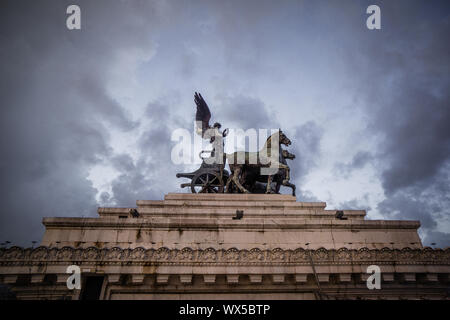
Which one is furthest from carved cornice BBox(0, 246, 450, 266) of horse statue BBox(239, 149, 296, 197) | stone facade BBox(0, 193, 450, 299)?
horse statue BBox(239, 149, 296, 197)

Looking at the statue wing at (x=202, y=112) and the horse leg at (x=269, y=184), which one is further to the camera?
the statue wing at (x=202, y=112)

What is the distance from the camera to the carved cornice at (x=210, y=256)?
21.5 feet

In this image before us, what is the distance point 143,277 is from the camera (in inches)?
259

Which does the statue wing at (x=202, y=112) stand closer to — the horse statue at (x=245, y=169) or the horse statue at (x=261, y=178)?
the horse statue at (x=245, y=169)

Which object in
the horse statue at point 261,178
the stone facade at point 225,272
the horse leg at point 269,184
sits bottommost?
the stone facade at point 225,272

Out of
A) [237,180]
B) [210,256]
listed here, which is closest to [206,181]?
[237,180]

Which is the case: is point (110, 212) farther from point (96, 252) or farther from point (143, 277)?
point (143, 277)

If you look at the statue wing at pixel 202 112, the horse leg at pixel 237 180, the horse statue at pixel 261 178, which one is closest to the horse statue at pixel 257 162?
the horse leg at pixel 237 180

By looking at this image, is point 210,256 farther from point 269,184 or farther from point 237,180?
point 269,184

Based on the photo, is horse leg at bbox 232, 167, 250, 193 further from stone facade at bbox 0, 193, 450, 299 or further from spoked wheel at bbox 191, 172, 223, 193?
stone facade at bbox 0, 193, 450, 299

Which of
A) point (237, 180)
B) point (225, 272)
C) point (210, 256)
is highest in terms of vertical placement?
point (237, 180)

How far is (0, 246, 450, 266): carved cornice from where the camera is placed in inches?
258

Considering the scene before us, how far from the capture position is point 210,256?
6770 millimetres
